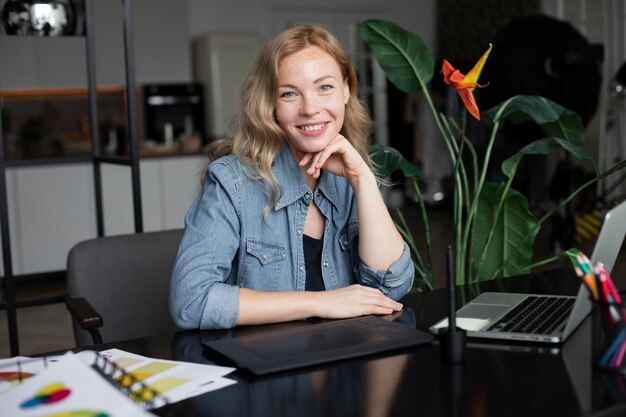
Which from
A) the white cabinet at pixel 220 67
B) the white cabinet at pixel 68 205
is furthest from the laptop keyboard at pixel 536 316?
the white cabinet at pixel 220 67

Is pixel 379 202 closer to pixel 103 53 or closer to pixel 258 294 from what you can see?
pixel 258 294

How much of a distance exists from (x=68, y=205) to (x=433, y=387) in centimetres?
545

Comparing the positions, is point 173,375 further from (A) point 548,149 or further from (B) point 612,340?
(A) point 548,149

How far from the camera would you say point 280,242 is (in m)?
1.96

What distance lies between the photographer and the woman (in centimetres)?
191

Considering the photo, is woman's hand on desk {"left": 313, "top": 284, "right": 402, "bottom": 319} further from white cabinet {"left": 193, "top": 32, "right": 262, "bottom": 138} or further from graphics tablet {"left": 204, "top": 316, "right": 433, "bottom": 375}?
white cabinet {"left": 193, "top": 32, "right": 262, "bottom": 138}

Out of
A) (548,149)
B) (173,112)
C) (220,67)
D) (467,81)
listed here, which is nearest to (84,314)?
(467,81)

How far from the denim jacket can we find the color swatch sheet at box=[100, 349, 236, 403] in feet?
0.87

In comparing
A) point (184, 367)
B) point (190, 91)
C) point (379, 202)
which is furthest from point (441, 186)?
point (184, 367)

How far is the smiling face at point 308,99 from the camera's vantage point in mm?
1935

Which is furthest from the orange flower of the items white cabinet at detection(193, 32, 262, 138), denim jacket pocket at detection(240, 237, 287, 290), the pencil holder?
white cabinet at detection(193, 32, 262, 138)

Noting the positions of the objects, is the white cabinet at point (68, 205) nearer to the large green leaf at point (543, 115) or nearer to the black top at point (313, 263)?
the large green leaf at point (543, 115)

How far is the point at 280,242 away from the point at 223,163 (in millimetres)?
232

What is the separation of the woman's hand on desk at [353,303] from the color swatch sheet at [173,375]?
0.37 m
